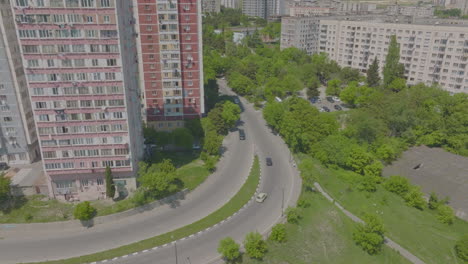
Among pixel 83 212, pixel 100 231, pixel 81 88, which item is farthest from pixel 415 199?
pixel 81 88

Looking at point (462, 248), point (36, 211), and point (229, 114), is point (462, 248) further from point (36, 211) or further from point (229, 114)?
point (36, 211)

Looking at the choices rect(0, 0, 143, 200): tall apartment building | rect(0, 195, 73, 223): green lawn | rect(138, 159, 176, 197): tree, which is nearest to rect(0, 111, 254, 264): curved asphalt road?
rect(0, 195, 73, 223): green lawn

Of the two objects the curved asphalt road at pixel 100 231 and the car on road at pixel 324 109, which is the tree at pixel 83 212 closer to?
the curved asphalt road at pixel 100 231

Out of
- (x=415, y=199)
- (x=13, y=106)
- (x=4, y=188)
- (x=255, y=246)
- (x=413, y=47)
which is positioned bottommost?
(x=415, y=199)

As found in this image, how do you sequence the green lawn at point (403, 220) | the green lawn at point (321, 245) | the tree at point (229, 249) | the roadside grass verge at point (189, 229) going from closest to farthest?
the tree at point (229, 249), the roadside grass verge at point (189, 229), the green lawn at point (321, 245), the green lawn at point (403, 220)

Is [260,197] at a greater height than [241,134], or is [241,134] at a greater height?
[241,134]

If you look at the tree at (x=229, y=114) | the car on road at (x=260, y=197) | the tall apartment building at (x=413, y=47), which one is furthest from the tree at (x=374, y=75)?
the car on road at (x=260, y=197)
